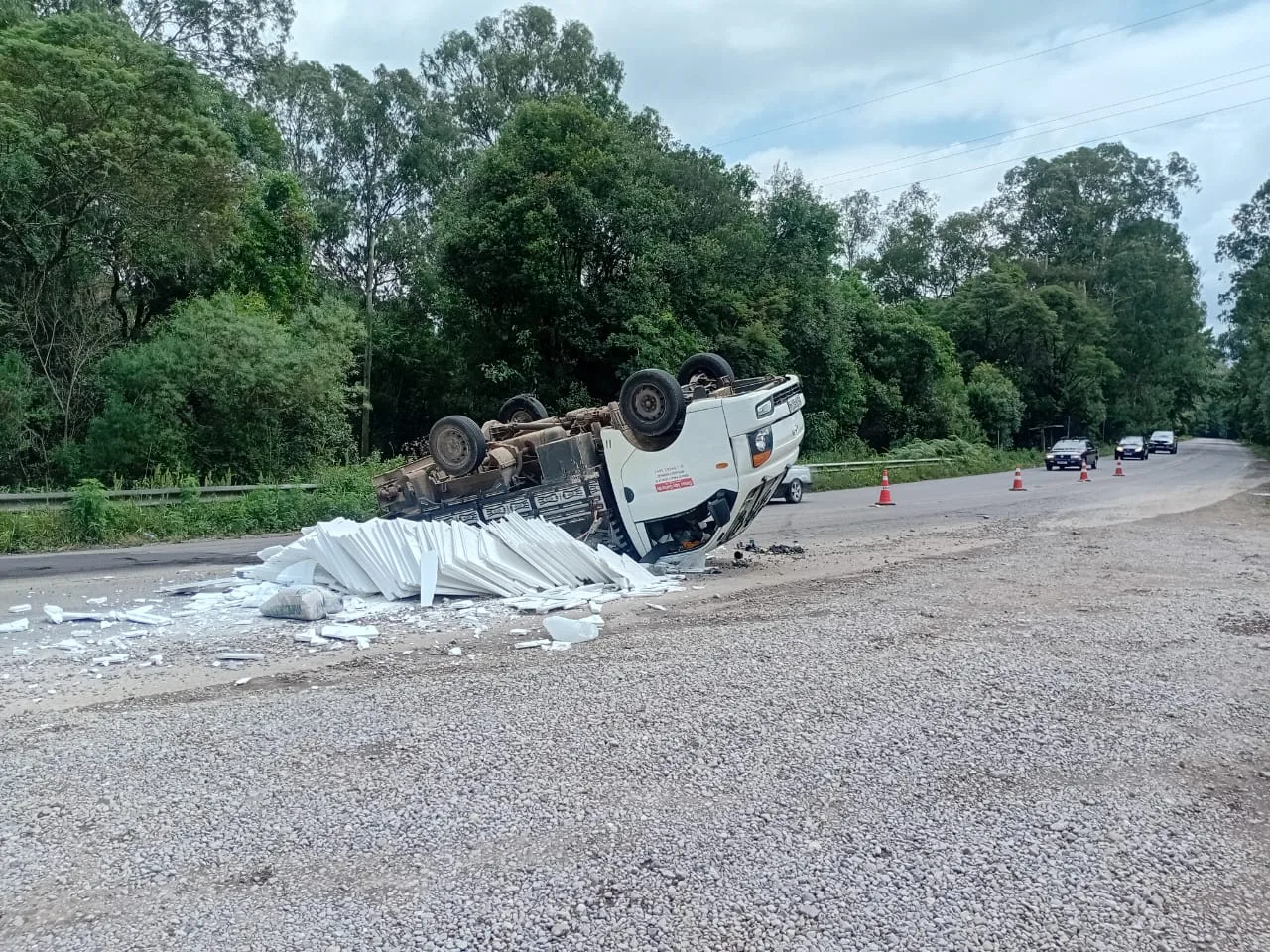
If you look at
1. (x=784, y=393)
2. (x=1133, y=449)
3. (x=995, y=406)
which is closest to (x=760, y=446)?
(x=784, y=393)

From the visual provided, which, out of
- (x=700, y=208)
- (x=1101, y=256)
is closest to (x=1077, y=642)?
(x=700, y=208)

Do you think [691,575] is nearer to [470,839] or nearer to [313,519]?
[470,839]

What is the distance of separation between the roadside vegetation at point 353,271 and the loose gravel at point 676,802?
37.8 ft

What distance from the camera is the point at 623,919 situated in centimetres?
300

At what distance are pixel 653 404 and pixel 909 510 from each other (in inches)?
419

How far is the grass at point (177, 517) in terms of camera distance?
14164 mm

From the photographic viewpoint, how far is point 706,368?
36.4ft

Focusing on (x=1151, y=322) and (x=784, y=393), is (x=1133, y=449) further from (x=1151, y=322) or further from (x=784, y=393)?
(x=784, y=393)

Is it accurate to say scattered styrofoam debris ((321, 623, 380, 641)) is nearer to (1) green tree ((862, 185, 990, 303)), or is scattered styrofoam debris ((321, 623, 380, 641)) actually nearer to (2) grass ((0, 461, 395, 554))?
(2) grass ((0, 461, 395, 554))

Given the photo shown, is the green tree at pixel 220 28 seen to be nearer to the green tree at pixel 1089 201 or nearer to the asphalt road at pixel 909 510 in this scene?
the asphalt road at pixel 909 510

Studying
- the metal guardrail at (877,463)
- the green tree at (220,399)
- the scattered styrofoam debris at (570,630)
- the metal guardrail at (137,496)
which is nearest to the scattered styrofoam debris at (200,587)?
the scattered styrofoam debris at (570,630)

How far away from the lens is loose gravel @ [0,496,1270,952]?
301 centimetres

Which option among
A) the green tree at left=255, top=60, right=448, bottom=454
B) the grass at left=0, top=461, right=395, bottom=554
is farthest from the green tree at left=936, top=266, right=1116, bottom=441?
the grass at left=0, top=461, right=395, bottom=554

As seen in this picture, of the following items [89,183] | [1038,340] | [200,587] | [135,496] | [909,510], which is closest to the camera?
[200,587]
